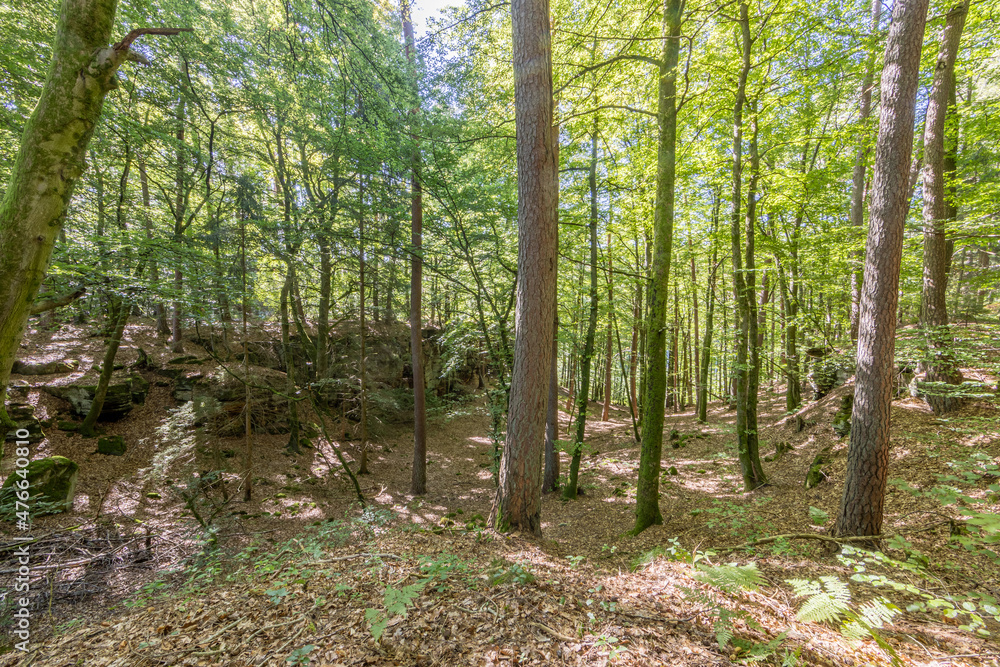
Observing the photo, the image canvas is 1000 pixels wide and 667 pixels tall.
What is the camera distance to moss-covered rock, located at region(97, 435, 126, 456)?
30.9ft

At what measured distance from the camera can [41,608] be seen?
469cm

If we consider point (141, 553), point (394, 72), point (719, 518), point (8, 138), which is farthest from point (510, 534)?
point (8, 138)

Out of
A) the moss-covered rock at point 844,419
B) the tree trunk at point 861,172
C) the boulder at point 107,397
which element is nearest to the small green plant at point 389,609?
the moss-covered rock at point 844,419

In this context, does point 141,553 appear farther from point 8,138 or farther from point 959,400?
point 959,400

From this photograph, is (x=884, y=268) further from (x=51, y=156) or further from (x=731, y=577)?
(x=51, y=156)

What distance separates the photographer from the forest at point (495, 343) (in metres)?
2.91

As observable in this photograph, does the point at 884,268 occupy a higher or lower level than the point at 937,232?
lower

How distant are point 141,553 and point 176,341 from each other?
10.1 meters

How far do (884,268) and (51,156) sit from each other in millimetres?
8392

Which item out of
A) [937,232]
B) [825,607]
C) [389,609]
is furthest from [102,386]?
[937,232]

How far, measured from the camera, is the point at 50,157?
2.96 meters

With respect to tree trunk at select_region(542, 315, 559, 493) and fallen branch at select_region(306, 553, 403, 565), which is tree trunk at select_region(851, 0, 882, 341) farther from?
fallen branch at select_region(306, 553, 403, 565)

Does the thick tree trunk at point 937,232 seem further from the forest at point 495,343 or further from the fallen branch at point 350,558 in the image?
the fallen branch at point 350,558

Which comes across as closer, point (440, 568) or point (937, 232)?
point (440, 568)
